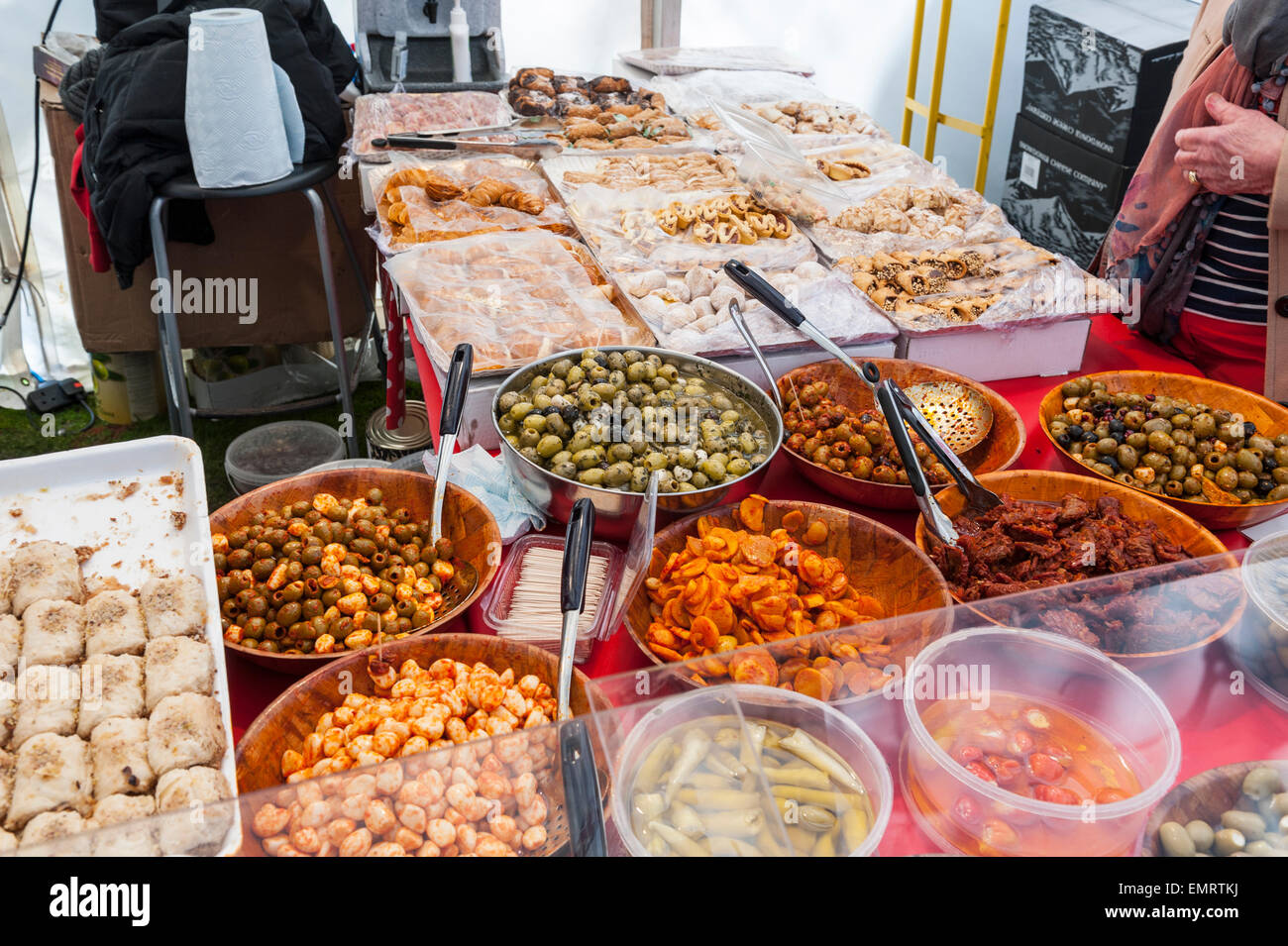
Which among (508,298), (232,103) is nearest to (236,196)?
(232,103)

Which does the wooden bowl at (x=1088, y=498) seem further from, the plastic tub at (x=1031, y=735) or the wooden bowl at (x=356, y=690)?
the wooden bowl at (x=356, y=690)

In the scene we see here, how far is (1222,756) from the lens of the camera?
1.23 meters

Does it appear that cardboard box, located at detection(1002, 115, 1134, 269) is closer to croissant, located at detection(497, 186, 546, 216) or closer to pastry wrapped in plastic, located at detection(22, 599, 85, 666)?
croissant, located at detection(497, 186, 546, 216)

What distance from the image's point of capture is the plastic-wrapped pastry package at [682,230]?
2.72 metres

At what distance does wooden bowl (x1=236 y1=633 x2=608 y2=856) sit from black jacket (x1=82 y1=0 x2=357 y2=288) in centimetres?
253

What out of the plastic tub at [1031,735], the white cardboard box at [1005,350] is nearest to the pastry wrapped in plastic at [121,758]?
the plastic tub at [1031,735]

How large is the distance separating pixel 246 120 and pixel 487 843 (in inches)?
109

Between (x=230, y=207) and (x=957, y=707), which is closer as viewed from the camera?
(x=957, y=707)

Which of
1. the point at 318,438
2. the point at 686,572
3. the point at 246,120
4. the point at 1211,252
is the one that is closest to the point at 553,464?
the point at 686,572

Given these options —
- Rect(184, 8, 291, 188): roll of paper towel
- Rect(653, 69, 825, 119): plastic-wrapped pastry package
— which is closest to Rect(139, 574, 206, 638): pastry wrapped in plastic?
Rect(184, 8, 291, 188): roll of paper towel

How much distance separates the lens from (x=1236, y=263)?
7.71ft

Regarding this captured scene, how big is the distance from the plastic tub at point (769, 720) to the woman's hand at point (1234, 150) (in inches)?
68.3

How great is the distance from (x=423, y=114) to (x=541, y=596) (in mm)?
2802
